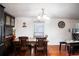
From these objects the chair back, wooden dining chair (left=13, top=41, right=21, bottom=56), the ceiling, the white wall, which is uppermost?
the ceiling

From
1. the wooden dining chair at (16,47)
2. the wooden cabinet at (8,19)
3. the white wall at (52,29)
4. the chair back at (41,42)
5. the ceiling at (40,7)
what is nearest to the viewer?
the ceiling at (40,7)

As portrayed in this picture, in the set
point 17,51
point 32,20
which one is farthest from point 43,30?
point 17,51

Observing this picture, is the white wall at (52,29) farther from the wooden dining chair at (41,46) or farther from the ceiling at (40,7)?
the wooden dining chair at (41,46)

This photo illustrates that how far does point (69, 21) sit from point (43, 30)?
120 cm

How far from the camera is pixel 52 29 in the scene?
213 inches

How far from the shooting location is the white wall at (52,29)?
5004mm

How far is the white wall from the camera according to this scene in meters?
5.00

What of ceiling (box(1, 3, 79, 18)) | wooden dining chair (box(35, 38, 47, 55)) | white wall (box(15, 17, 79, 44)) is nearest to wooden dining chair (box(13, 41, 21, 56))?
wooden dining chair (box(35, 38, 47, 55))

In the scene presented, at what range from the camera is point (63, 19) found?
5.13 metres

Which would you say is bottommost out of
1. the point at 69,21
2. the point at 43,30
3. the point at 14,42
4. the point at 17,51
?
the point at 17,51

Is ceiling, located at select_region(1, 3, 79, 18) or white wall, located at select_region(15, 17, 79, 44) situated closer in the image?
ceiling, located at select_region(1, 3, 79, 18)

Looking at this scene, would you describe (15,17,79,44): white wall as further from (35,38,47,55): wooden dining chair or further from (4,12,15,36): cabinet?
(35,38,47,55): wooden dining chair

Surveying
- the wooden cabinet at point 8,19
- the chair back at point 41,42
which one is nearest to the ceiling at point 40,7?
the wooden cabinet at point 8,19

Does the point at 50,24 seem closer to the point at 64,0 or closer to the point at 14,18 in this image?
the point at 14,18
